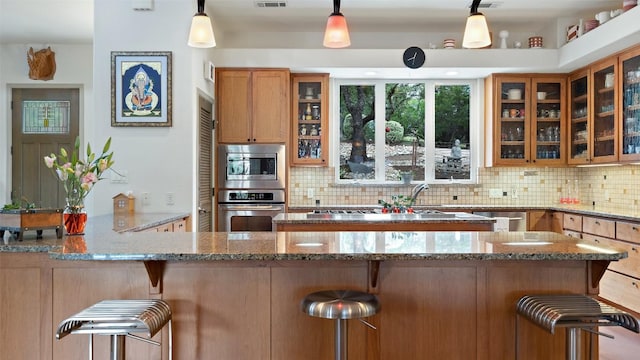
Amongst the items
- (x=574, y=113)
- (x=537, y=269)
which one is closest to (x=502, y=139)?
(x=574, y=113)

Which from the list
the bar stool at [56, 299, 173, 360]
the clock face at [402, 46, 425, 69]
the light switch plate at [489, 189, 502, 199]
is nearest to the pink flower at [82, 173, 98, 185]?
the bar stool at [56, 299, 173, 360]

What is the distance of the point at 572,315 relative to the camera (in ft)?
6.30

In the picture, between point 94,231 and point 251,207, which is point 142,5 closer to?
point 251,207

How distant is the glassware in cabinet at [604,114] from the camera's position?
4574 mm

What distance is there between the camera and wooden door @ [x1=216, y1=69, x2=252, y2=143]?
208 inches

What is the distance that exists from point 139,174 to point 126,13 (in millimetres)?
1459

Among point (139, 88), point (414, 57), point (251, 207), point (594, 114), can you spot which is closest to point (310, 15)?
point (414, 57)

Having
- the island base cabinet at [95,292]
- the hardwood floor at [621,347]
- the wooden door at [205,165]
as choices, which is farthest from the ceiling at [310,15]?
the hardwood floor at [621,347]

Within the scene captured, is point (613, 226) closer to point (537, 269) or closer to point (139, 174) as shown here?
point (537, 269)

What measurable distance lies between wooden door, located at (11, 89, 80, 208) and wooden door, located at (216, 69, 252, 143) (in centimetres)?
210

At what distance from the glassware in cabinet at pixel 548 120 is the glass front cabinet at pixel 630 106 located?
104 centimetres

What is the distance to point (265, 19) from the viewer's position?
5387 mm

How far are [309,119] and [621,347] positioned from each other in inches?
144

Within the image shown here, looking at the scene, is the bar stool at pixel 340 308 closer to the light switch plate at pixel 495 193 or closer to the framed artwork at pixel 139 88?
the framed artwork at pixel 139 88
